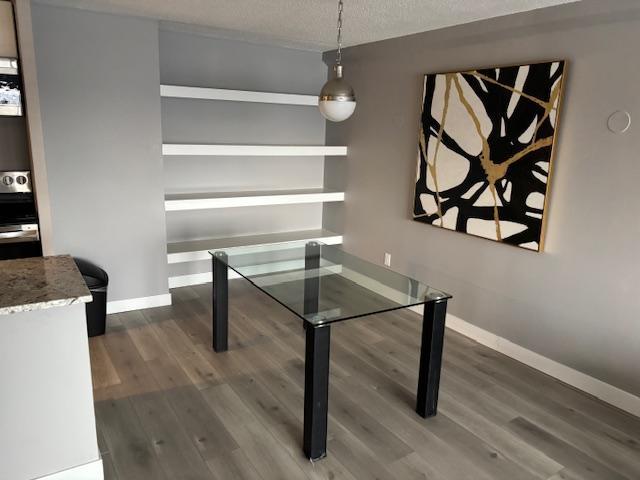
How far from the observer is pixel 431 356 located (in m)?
2.54

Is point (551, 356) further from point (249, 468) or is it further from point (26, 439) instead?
point (26, 439)

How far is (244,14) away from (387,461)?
289cm

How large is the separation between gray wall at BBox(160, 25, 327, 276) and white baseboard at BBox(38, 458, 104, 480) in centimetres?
263

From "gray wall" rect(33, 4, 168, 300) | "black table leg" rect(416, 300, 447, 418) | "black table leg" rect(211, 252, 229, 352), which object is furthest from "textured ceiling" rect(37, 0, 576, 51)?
"black table leg" rect(416, 300, 447, 418)

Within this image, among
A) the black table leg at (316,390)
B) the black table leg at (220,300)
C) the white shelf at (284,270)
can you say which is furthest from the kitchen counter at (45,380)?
the black table leg at (220,300)

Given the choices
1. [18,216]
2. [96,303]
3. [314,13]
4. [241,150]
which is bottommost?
[96,303]

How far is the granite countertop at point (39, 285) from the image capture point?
1690 mm

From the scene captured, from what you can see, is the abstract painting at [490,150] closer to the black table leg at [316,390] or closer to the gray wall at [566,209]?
the gray wall at [566,209]

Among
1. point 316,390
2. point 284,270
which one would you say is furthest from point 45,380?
point 284,270

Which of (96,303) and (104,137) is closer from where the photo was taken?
(96,303)

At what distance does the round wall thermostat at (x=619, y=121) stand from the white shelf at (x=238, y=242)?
215cm

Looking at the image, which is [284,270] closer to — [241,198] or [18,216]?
[241,198]

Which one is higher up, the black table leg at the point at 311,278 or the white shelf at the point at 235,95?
the white shelf at the point at 235,95

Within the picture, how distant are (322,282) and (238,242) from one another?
1976 mm
